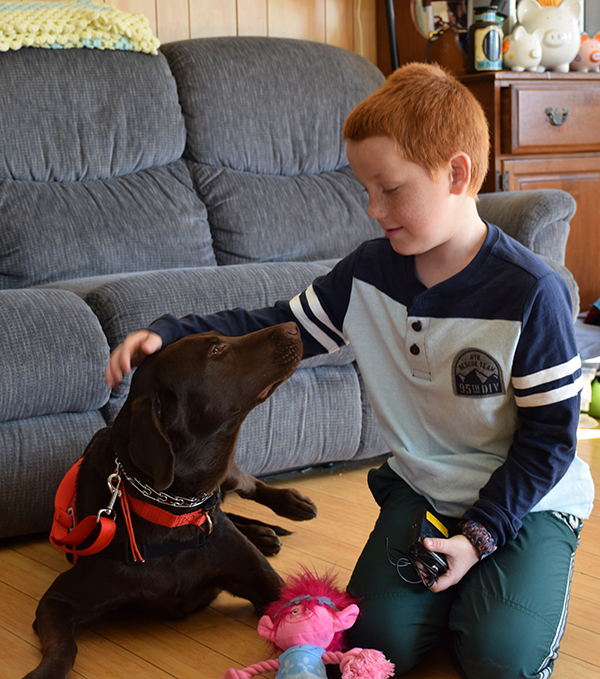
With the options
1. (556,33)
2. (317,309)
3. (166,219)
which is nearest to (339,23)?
(556,33)

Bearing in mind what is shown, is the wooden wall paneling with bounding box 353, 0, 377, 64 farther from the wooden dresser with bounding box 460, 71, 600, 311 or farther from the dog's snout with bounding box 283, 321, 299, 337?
the dog's snout with bounding box 283, 321, 299, 337

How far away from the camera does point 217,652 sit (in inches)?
49.3

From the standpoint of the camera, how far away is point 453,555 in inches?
43.6

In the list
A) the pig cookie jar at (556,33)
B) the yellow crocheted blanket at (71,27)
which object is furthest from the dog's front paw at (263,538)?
the pig cookie jar at (556,33)

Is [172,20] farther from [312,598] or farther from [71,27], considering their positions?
[312,598]

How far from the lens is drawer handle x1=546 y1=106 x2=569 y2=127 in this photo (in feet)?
10.4

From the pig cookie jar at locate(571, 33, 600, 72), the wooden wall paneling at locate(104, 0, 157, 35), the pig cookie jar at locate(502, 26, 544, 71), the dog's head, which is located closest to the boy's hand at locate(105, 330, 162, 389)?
the dog's head

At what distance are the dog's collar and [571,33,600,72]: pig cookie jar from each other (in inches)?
113

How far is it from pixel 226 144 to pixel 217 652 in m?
1.84

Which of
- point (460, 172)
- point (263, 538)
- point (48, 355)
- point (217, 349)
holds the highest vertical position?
point (460, 172)

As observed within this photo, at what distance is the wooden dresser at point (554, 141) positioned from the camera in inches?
121

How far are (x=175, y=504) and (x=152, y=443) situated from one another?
0.16 meters

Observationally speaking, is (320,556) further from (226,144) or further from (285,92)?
(285,92)

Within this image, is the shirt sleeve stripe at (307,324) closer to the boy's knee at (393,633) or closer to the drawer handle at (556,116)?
the boy's knee at (393,633)
